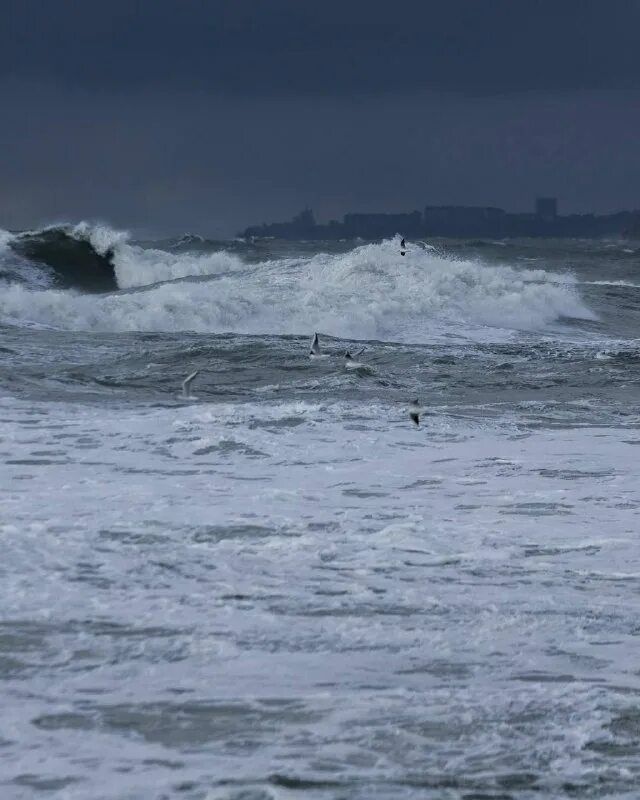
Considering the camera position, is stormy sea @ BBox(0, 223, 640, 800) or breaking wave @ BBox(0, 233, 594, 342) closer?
stormy sea @ BBox(0, 223, 640, 800)

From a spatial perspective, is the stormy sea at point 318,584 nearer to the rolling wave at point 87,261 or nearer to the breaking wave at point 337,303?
the breaking wave at point 337,303

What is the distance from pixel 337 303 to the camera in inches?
945

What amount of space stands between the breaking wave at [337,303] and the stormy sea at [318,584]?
23.0 ft

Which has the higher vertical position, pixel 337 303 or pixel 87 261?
pixel 87 261

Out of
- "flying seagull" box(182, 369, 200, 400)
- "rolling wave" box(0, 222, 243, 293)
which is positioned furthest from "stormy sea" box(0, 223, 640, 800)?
"rolling wave" box(0, 222, 243, 293)

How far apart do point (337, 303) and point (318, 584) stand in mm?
17920

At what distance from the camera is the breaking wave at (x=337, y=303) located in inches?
887

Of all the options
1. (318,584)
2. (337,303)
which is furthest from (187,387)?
(337,303)

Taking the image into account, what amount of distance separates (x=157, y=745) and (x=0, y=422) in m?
7.04

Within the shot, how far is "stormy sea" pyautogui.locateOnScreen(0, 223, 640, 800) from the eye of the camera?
4.44 metres

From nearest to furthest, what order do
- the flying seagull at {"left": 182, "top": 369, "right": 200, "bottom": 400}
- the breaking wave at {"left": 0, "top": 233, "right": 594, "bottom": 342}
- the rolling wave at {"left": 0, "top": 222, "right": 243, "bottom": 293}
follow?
the flying seagull at {"left": 182, "top": 369, "right": 200, "bottom": 400} → the breaking wave at {"left": 0, "top": 233, "right": 594, "bottom": 342} → the rolling wave at {"left": 0, "top": 222, "right": 243, "bottom": 293}

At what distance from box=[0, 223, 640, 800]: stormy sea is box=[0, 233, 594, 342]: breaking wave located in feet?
23.0

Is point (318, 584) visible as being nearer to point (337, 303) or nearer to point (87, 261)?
point (337, 303)

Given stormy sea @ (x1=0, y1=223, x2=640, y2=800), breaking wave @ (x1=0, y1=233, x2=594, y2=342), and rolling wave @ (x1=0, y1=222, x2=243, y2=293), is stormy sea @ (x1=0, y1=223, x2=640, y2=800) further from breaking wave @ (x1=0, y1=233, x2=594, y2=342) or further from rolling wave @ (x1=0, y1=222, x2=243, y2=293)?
rolling wave @ (x1=0, y1=222, x2=243, y2=293)
